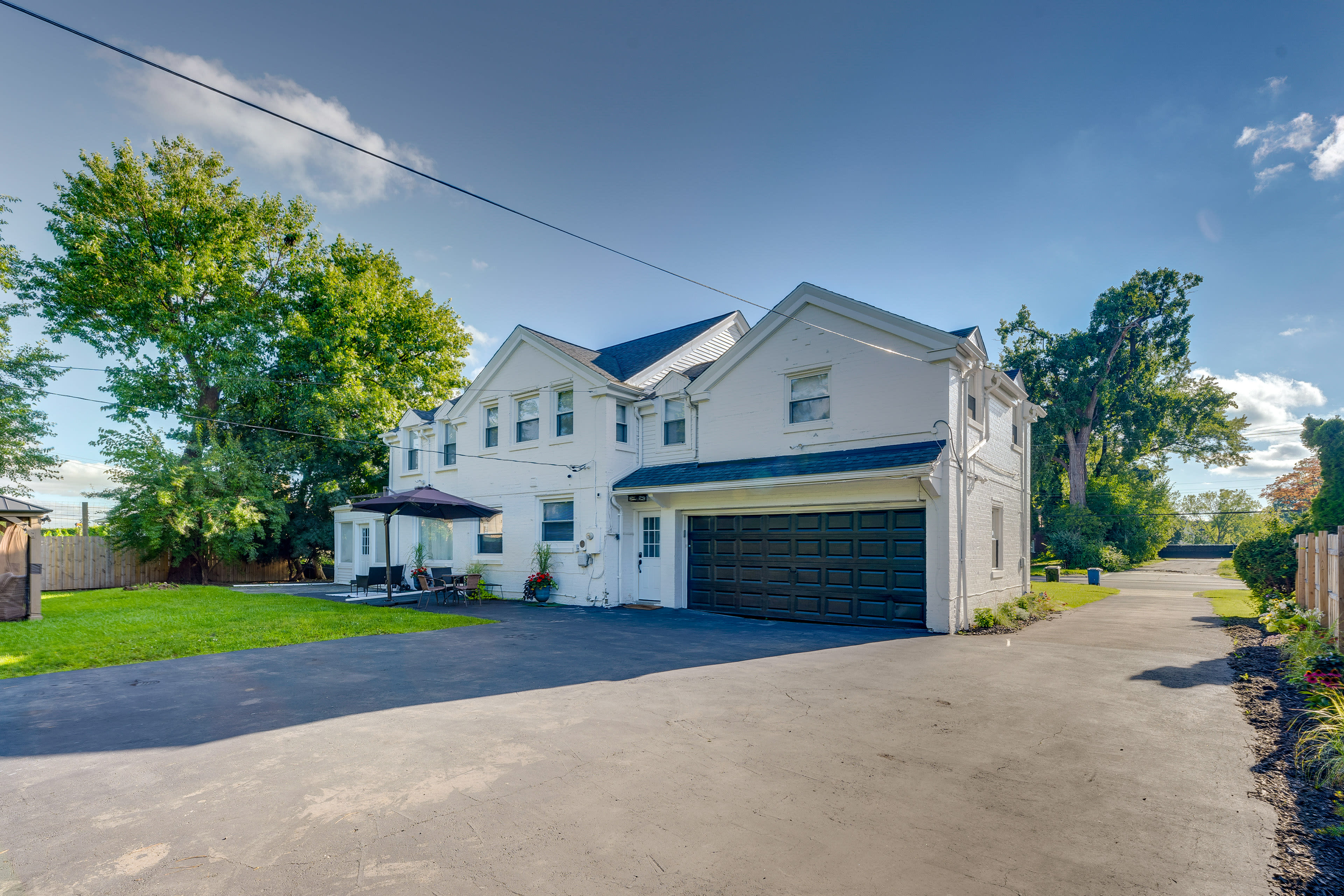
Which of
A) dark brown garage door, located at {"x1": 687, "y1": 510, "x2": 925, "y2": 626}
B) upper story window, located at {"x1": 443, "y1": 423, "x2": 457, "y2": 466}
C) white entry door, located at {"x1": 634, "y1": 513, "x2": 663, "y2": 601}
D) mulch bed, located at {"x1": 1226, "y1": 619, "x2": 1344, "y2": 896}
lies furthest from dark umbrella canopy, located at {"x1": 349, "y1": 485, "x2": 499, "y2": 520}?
mulch bed, located at {"x1": 1226, "y1": 619, "x2": 1344, "y2": 896}

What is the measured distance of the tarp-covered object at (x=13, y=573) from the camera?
13617 millimetres

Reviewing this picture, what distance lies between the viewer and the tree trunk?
36875mm

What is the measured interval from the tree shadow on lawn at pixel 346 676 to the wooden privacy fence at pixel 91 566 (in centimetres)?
1872

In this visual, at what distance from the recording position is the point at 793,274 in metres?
13.9

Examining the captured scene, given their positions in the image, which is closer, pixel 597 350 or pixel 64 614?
pixel 64 614

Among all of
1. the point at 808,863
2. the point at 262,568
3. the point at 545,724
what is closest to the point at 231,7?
the point at 545,724

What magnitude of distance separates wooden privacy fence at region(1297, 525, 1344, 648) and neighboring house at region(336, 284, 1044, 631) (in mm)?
4963

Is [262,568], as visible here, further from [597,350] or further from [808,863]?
[808,863]

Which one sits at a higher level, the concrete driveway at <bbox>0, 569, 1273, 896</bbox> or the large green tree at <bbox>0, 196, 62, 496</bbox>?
the large green tree at <bbox>0, 196, 62, 496</bbox>

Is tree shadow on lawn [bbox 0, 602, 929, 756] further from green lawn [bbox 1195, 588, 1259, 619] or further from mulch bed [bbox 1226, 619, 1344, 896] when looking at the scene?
green lawn [bbox 1195, 588, 1259, 619]

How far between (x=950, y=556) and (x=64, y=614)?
1986 centimetres

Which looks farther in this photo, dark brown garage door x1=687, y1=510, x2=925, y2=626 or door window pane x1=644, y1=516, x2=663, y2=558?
door window pane x1=644, y1=516, x2=663, y2=558

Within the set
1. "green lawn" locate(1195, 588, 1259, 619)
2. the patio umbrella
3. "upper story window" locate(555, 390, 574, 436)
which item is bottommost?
"green lawn" locate(1195, 588, 1259, 619)

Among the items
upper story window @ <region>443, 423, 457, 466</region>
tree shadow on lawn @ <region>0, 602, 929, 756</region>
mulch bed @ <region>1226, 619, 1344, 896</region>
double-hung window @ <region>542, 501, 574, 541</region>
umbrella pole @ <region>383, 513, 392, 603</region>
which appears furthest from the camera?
upper story window @ <region>443, 423, 457, 466</region>
